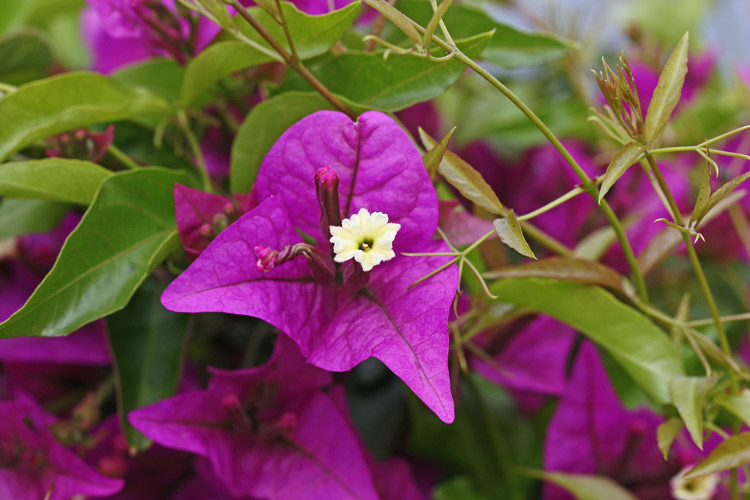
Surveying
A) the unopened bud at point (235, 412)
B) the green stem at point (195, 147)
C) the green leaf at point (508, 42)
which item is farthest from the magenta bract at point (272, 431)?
the green leaf at point (508, 42)

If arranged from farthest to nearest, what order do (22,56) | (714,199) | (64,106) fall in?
(22,56) → (64,106) → (714,199)

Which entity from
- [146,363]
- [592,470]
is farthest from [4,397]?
[592,470]

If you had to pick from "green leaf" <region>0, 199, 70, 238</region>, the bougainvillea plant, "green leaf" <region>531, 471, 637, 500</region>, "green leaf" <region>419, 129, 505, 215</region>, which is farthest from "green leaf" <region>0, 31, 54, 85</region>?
"green leaf" <region>531, 471, 637, 500</region>

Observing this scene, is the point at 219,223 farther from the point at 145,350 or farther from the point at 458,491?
the point at 458,491

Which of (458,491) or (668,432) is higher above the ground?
(668,432)

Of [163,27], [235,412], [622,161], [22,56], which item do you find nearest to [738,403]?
[622,161]

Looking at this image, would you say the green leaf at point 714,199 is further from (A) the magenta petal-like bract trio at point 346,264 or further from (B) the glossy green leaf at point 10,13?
(B) the glossy green leaf at point 10,13

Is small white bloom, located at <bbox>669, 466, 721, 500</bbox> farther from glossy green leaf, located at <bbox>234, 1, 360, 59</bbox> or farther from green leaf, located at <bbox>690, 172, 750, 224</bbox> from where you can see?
glossy green leaf, located at <bbox>234, 1, 360, 59</bbox>
